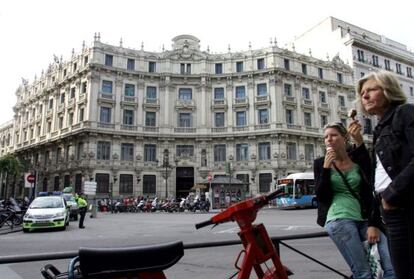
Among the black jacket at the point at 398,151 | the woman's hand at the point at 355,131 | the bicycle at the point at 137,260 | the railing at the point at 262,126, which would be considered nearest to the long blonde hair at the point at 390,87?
the black jacket at the point at 398,151

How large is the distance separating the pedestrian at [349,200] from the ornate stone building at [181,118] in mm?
35832

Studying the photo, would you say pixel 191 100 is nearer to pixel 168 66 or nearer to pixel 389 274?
pixel 168 66

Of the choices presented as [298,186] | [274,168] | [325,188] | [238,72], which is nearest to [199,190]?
[274,168]

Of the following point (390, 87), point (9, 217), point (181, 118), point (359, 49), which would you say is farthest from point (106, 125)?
point (390, 87)

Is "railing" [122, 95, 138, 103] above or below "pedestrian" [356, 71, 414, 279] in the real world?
above

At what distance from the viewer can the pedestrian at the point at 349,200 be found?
302 centimetres

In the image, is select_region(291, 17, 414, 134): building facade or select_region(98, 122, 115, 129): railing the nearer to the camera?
select_region(98, 122, 115, 129): railing

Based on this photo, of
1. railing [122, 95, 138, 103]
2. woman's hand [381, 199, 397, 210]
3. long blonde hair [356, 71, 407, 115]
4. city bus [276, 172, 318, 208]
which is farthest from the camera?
railing [122, 95, 138, 103]

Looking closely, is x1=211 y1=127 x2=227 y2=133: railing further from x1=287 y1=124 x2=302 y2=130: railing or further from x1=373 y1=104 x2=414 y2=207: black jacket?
x1=373 y1=104 x2=414 y2=207: black jacket

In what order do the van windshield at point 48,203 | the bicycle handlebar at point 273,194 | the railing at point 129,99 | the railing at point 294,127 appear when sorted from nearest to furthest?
the bicycle handlebar at point 273,194 < the van windshield at point 48,203 < the railing at point 129,99 < the railing at point 294,127

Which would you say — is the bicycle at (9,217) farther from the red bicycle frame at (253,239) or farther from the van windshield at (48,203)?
the red bicycle frame at (253,239)

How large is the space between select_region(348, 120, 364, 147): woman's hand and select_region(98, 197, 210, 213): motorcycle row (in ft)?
95.5

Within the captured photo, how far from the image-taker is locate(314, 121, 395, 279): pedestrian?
9.90 ft

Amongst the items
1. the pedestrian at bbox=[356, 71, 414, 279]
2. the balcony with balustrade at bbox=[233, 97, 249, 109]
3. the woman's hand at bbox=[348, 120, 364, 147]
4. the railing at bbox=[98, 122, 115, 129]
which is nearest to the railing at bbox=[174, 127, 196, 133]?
the balcony with balustrade at bbox=[233, 97, 249, 109]
